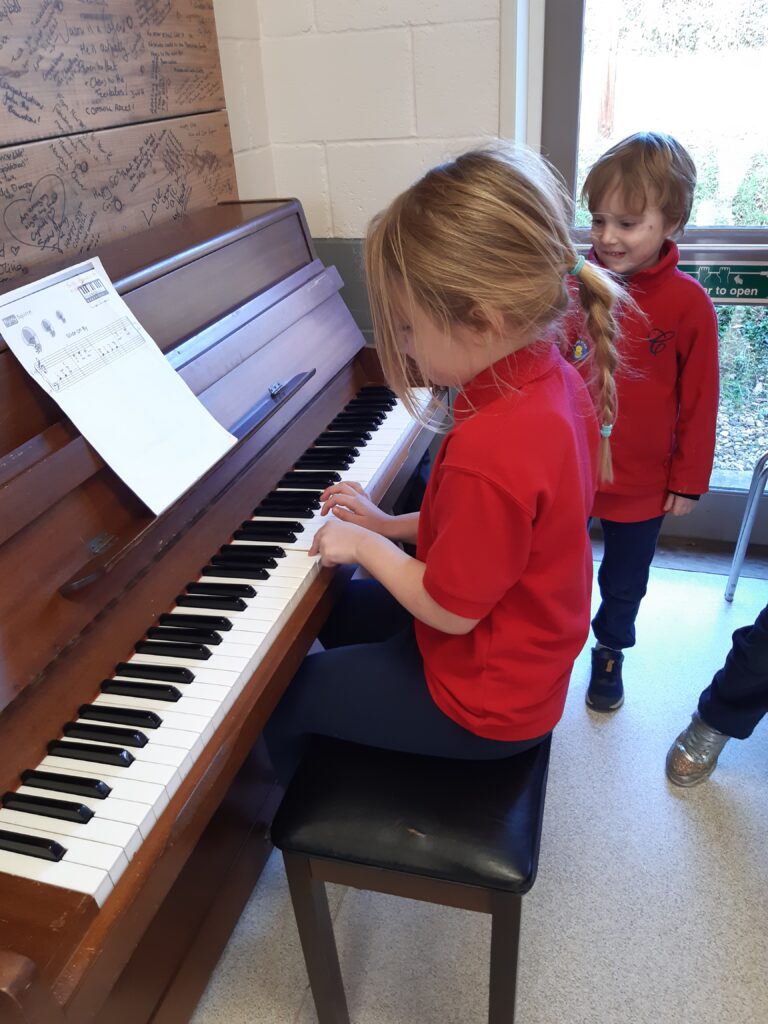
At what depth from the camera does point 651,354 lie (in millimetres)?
1545

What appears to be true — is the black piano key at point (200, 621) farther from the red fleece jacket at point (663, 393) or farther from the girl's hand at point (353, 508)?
the red fleece jacket at point (663, 393)

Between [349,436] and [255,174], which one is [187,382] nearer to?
[349,436]

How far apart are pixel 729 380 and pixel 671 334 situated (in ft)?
3.09

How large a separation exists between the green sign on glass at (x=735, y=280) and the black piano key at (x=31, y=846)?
2050 millimetres

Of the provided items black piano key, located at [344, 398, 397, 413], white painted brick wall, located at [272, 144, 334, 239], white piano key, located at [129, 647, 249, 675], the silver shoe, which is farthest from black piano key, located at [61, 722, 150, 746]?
white painted brick wall, located at [272, 144, 334, 239]

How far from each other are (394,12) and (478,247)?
129 centimetres

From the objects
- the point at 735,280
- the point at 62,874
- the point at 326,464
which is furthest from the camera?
the point at 735,280

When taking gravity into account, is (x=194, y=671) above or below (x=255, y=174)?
below

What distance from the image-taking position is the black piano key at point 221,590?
1072 mm

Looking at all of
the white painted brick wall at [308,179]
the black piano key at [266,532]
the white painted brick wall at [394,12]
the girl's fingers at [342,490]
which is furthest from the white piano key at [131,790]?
the white painted brick wall at [394,12]

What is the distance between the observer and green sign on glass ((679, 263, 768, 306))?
2.10m

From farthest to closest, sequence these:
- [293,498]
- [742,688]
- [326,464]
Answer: [742,688], [326,464], [293,498]

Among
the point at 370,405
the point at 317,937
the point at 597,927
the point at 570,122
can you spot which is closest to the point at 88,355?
the point at 370,405

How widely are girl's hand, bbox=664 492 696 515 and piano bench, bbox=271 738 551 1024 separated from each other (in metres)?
0.75
